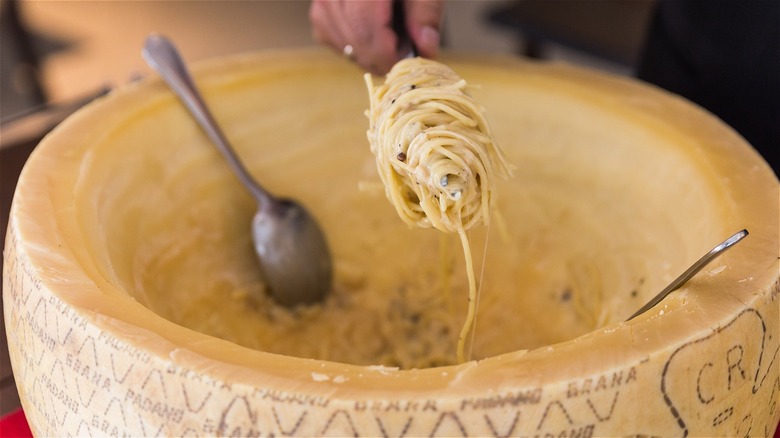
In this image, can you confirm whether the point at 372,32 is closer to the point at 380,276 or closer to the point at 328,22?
the point at 328,22

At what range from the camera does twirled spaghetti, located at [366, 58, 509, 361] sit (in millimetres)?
974

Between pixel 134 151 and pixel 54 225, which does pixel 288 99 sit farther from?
pixel 54 225

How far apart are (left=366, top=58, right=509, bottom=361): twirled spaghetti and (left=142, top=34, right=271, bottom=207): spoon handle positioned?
290mm

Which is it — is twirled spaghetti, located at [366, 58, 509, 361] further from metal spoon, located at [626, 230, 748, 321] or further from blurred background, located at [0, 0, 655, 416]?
blurred background, located at [0, 0, 655, 416]

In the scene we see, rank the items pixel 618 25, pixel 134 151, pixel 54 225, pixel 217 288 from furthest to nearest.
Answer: pixel 618 25
pixel 217 288
pixel 134 151
pixel 54 225

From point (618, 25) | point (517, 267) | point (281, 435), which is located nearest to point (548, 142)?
point (517, 267)

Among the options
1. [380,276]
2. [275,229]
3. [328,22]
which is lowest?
[380,276]

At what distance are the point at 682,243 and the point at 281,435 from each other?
0.65 meters

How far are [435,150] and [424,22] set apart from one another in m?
0.33

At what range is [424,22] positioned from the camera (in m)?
1.21

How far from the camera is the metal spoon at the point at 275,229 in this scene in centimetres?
125

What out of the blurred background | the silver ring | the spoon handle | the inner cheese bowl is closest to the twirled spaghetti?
the inner cheese bowl

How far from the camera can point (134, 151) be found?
1180 mm

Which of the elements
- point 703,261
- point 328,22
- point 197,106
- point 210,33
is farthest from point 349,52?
point 210,33
